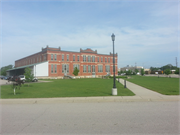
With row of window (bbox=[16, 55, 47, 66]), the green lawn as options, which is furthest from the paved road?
row of window (bbox=[16, 55, 47, 66])

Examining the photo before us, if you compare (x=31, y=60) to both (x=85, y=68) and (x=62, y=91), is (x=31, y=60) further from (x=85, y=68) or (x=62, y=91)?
(x=62, y=91)

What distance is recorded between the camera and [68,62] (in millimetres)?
65312

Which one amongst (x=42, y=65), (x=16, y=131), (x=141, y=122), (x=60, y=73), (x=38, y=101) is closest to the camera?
(x=16, y=131)

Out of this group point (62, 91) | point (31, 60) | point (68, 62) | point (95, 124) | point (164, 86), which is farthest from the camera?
point (31, 60)

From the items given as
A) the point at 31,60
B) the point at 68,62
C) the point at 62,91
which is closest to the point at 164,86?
the point at 62,91

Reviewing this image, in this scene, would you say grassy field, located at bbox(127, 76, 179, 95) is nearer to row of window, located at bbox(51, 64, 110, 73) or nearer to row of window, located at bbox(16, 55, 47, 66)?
row of window, located at bbox(51, 64, 110, 73)

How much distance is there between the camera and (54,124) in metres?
6.03

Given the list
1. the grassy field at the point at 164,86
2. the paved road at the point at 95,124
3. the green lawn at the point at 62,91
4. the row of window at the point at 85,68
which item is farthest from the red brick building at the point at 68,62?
the paved road at the point at 95,124

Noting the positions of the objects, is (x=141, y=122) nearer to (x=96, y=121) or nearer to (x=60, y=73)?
(x=96, y=121)

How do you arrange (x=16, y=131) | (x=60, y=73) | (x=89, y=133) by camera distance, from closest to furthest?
1. (x=89, y=133)
2. (x=16, y=131)
3. (x=60, y=73)

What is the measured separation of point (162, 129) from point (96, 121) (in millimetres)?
2362

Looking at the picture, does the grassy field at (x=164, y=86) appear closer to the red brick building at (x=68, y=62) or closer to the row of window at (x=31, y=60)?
the red brick building at (x=68, y=62)

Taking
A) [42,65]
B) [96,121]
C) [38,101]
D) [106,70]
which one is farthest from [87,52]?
[96,121]

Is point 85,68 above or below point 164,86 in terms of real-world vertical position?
above
